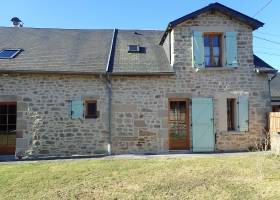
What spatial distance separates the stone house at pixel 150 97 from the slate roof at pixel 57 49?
71 millimetres

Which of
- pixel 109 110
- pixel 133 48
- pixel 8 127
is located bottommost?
pixel 8 127

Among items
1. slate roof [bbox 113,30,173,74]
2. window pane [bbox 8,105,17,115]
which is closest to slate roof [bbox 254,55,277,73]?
slate roof [bbox 113,30,173,74]

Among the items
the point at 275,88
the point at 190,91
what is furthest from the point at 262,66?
the point at 275,88

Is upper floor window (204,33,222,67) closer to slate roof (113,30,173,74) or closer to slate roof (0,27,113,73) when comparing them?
slate roof (113,30,173,74)

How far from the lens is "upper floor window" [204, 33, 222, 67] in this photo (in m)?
11.3

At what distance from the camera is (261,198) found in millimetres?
A: 5328

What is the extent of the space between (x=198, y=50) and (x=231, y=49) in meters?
1.23

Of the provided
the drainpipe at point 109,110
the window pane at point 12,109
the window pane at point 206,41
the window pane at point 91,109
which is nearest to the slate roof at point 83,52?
the drainpipe at point 109,110

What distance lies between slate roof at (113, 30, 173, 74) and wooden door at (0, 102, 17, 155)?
13.0ft

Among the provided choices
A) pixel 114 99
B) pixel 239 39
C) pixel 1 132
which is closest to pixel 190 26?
pixel 239 39

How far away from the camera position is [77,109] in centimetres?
1065

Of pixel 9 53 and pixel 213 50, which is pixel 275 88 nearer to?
pixel 213 50

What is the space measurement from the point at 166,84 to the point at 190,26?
2.39 metres

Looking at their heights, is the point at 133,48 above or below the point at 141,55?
above
